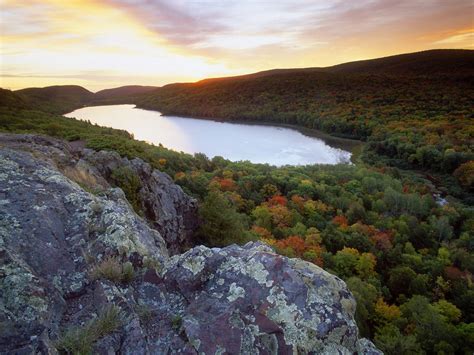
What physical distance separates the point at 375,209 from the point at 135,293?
41.9 metres

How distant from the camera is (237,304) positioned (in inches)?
171

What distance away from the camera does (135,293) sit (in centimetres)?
455

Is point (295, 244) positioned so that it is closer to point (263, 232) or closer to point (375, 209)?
point (263, 232)

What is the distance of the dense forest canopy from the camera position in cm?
2008

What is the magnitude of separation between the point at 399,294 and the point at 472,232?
17.3 metres

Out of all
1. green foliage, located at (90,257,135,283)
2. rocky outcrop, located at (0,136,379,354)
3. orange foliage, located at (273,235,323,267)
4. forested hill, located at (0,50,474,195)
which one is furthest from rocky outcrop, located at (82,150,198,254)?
forested hill, located at (0,50,474,195)

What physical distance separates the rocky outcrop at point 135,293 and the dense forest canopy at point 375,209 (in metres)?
6.85

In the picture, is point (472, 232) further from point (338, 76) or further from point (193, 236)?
point (338, 76)

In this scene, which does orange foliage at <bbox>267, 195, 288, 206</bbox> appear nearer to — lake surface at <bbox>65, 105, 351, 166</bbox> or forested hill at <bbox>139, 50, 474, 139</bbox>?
lake surface at <bbox>65, 105, 351, 166</bbox>

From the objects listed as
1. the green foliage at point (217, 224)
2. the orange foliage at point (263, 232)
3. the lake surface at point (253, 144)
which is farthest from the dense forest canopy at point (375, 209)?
the lake surface at point (253, 144)

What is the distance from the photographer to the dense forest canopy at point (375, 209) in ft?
65.9

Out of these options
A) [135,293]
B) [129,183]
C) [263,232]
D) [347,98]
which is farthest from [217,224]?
[347,98]

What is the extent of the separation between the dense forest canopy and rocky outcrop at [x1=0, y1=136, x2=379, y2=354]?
685 centimetres

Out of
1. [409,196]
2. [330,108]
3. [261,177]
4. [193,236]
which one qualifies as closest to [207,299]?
[193,236]
